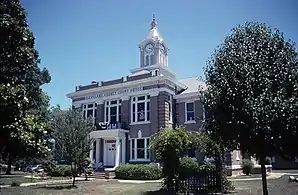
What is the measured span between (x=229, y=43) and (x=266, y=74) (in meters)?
2.35

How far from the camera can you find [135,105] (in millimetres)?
35812

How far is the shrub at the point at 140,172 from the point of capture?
29172 mm

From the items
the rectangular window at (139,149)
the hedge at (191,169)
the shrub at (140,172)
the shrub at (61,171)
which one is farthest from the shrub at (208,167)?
the shrub at (61,171)

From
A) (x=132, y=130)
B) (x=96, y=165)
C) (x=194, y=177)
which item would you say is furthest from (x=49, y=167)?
(x=194, y=177)

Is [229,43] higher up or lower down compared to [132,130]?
higher up

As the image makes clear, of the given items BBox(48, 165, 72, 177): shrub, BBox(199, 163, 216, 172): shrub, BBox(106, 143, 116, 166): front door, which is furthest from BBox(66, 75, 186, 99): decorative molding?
BBox(199, 163, 216, 172): shrub

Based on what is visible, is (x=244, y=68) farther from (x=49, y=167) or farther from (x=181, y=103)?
(x=49, y=167)

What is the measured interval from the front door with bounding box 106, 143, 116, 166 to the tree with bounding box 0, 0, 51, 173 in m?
27.2

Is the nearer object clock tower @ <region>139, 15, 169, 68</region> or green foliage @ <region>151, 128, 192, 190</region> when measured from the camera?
green foliage @ <region>151, 128, 192, 190</region>

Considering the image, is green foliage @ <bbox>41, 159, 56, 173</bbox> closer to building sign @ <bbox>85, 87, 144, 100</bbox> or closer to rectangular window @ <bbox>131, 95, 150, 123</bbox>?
building sign @ <bbox>85, 87, 144, 100</bbox>

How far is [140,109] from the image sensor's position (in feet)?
116

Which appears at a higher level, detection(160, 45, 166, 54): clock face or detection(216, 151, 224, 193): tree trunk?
detection(160, 45, 166, 54): clock face

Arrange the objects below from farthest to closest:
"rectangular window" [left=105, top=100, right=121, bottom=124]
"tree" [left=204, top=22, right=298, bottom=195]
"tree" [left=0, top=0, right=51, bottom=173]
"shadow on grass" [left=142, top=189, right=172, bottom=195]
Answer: "rectangular window" [left=105, top=100, right=121, bottom=124] < "shadow on grass" [left=142, top=189, right=172, bottom=195] < "tree" [left=204, top=22, right=298, bottom=195] < "tree" [left=0, top=0, right=51, bottom=173]

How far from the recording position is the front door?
36.2 metres
